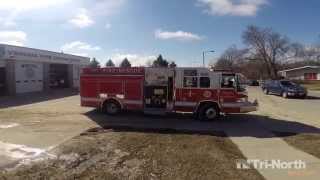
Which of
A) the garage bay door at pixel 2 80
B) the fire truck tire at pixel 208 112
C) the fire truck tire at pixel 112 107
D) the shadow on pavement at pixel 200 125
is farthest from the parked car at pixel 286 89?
the garage bay door at pixel 2 80

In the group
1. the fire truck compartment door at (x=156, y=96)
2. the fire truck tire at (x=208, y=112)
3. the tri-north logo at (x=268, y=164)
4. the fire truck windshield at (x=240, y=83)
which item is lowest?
the tri-north logo at (x=268, y=164)

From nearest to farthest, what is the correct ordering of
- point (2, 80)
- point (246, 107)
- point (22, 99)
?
point (246, 107), point (22, 99), point (2, 80)

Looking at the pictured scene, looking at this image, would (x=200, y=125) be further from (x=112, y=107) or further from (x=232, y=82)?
(x=112, y=107)

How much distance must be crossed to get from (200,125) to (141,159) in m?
6.62

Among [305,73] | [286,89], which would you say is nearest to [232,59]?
[305,73]

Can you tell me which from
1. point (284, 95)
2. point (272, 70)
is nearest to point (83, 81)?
point (284, 95)

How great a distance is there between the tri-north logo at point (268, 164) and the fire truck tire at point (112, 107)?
9.91 metres

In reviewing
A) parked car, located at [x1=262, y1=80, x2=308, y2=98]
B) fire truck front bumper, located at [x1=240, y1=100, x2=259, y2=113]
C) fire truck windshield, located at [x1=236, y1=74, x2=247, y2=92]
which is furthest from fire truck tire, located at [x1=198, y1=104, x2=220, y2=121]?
parked car, located at [x1=262, y1=80, x2=308, y2=98]

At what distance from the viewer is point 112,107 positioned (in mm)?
18625

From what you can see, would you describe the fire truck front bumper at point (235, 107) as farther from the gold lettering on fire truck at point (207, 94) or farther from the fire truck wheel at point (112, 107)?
the fire truck wheel at point (112, 107)

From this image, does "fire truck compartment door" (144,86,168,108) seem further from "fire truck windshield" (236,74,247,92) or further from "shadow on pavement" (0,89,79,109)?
"shadow on pavement" (0,89,79,109)

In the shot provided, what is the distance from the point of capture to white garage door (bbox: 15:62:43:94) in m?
35.8

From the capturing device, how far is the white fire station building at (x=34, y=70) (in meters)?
34.0

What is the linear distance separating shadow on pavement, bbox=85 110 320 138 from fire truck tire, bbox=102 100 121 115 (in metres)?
0.29
